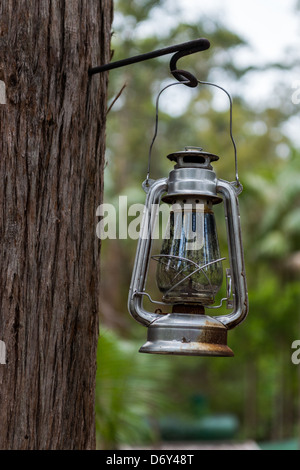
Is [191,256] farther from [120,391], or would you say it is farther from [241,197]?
[241,197]

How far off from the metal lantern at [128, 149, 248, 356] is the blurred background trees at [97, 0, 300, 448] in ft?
30.5

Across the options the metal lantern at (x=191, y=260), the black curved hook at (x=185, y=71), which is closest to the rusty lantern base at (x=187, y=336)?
the metal lantern at (x=191, y=260)

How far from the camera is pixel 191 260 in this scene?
145 centimetres

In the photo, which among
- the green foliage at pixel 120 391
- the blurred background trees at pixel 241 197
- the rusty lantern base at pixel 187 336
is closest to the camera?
the rusty lantern base at pixel 187 336

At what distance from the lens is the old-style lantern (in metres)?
1.43

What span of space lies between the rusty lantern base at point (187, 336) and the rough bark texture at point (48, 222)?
0.25 m

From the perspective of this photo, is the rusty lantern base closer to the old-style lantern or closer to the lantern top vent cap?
the old-style lantern

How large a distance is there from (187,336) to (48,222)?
42 cm

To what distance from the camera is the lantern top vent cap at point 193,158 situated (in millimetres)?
1472

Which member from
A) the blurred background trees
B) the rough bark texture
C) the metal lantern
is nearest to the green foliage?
the rough bark texture

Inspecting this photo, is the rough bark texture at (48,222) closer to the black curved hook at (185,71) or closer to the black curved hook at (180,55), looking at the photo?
the black curved hook at (180,55)

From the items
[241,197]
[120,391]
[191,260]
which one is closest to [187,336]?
[191,260]

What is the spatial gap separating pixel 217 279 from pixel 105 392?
3056 millimetres
